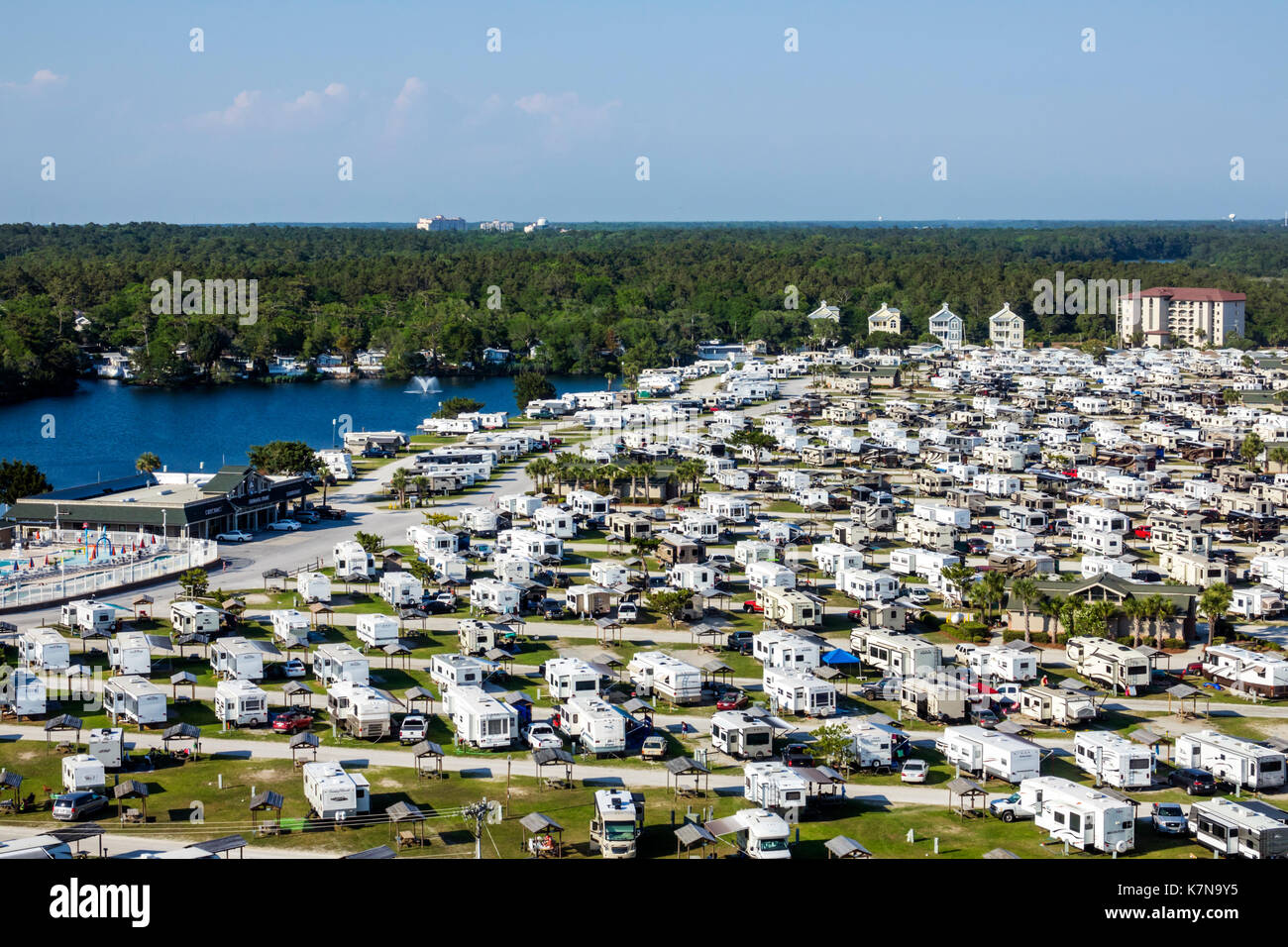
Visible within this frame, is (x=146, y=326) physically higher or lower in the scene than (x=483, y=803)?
higher

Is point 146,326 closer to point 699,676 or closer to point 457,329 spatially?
point 457,329

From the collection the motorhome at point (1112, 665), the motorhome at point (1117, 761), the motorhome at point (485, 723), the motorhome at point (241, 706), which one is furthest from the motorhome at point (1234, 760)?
the motorhome at point (241, 706)

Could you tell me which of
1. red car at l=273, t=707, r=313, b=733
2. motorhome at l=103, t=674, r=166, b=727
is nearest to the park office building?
motorhome at l=103, t=674, r=166, b=727

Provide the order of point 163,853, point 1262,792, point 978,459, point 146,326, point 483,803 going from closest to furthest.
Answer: point 163,853 < point 483,803 < point 1262,792 < point 978,459 < point 146,326

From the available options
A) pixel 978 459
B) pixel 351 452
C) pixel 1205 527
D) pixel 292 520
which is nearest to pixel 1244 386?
pixel 978 459

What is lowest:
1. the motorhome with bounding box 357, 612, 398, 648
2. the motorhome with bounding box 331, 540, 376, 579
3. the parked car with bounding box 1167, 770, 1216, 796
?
the parked car with bounding box 1167, 770, 1216, 796

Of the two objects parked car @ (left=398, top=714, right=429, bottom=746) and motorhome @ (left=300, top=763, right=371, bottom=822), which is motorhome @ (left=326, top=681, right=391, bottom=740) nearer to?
parked car @ (left=398, top=714, right=429, bottom=746)
